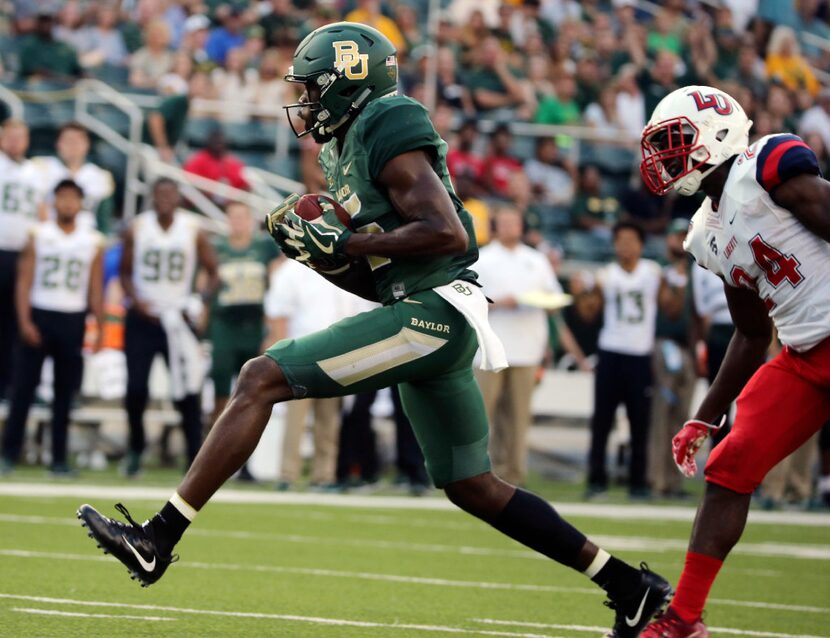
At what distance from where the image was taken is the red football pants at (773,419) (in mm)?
5059

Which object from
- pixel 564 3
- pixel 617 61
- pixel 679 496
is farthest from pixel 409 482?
pixel 564 3

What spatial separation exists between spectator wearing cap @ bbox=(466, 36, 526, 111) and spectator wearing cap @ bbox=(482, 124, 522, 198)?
1.42 m

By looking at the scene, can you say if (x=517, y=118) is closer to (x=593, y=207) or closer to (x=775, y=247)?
(x=593, y=207)

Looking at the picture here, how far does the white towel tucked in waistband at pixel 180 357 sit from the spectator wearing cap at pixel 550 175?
20.0ft

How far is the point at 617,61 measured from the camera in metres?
19.2

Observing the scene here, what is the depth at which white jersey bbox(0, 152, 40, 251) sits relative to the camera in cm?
1214

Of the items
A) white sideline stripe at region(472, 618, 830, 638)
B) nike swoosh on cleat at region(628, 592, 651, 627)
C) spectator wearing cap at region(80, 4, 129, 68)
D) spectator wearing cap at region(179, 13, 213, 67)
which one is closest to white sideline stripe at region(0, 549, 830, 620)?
white sideline stripe at region(472, 618, 830, 638)

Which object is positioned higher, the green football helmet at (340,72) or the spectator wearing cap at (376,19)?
the spectator wearing cap at (376,19)

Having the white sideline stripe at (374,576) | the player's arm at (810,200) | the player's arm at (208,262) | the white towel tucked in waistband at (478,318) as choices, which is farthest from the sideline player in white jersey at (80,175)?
the player's arm at (810,200)

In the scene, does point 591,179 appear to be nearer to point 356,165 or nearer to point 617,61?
point 617,61

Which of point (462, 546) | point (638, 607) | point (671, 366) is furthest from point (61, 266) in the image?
point (638, 607)

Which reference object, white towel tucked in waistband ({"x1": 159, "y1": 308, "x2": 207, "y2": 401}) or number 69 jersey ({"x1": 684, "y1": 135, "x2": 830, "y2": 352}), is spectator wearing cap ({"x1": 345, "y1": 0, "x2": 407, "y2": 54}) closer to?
white towel tucked in waistband ({"x1": 159, "y1": 308, "x2": 207, "y2": 401})

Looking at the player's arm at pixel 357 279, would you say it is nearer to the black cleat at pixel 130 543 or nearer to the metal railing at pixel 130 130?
the black cleat at pixel 130 543

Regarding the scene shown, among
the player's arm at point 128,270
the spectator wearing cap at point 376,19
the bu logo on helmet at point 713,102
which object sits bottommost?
the player's arm at point 128,270
